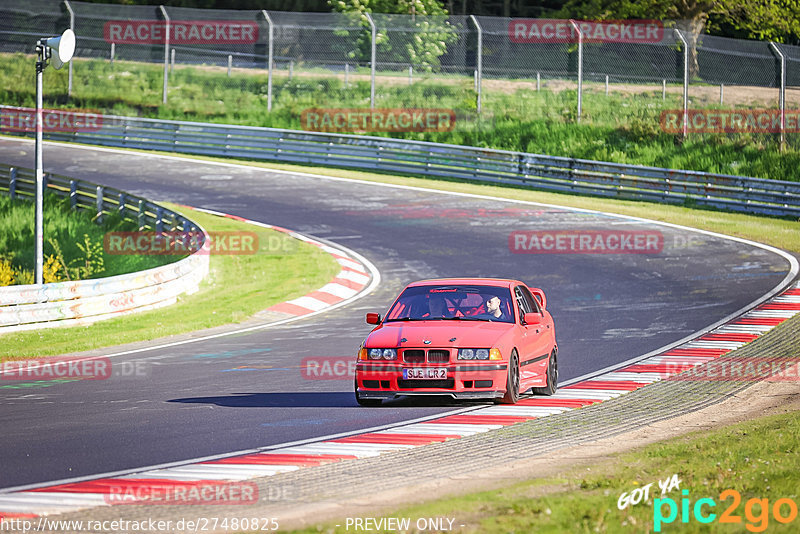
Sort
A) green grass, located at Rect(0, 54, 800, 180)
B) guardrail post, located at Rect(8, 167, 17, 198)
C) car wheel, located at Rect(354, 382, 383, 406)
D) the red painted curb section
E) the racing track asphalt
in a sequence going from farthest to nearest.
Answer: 1. green grass, located at Rect(0, 54, 800, 180)
2. guardrail post, located at Rect(8, 167, 17, 198)
3. car wheel, located at Rect(354, 382, 383, 406)
4. the racing track asphalt
5. the red painted curb section

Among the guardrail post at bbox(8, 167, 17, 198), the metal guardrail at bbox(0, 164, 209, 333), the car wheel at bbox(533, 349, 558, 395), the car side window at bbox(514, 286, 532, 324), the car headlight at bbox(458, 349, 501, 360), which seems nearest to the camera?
the car headlight at bbox(458, 349, 501, 360)

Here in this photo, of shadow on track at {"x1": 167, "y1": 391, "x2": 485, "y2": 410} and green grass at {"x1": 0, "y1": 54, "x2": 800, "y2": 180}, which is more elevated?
green grass at {"x1": 0, "y1": 54, "x2": 800, "y2": 180}

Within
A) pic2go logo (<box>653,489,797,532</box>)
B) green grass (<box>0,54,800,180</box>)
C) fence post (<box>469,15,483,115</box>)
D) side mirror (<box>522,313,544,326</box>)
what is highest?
fence post (<box>469,15,483,115</box>)

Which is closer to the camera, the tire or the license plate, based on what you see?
the license plate

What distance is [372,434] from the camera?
400 inches

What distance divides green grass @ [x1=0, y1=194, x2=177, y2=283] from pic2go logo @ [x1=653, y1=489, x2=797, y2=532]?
787 inches

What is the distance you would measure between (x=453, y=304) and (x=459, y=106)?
28434 millimetres

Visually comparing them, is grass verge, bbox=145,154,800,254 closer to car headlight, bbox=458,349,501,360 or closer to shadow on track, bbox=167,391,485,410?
shadow on track, bbox=167,391,485,410

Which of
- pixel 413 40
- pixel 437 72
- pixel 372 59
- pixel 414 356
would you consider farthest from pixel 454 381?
pixel 437 72

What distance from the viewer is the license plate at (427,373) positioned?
1102cm

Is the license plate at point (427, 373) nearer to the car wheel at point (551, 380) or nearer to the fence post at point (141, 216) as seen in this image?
the car wheel at point (551, 380)

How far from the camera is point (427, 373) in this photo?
11039mm

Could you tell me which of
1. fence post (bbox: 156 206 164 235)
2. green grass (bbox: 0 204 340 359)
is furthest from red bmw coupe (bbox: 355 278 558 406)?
fence post (bbox: 156 206 164 235)

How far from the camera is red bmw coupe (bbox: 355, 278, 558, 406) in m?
11.0
